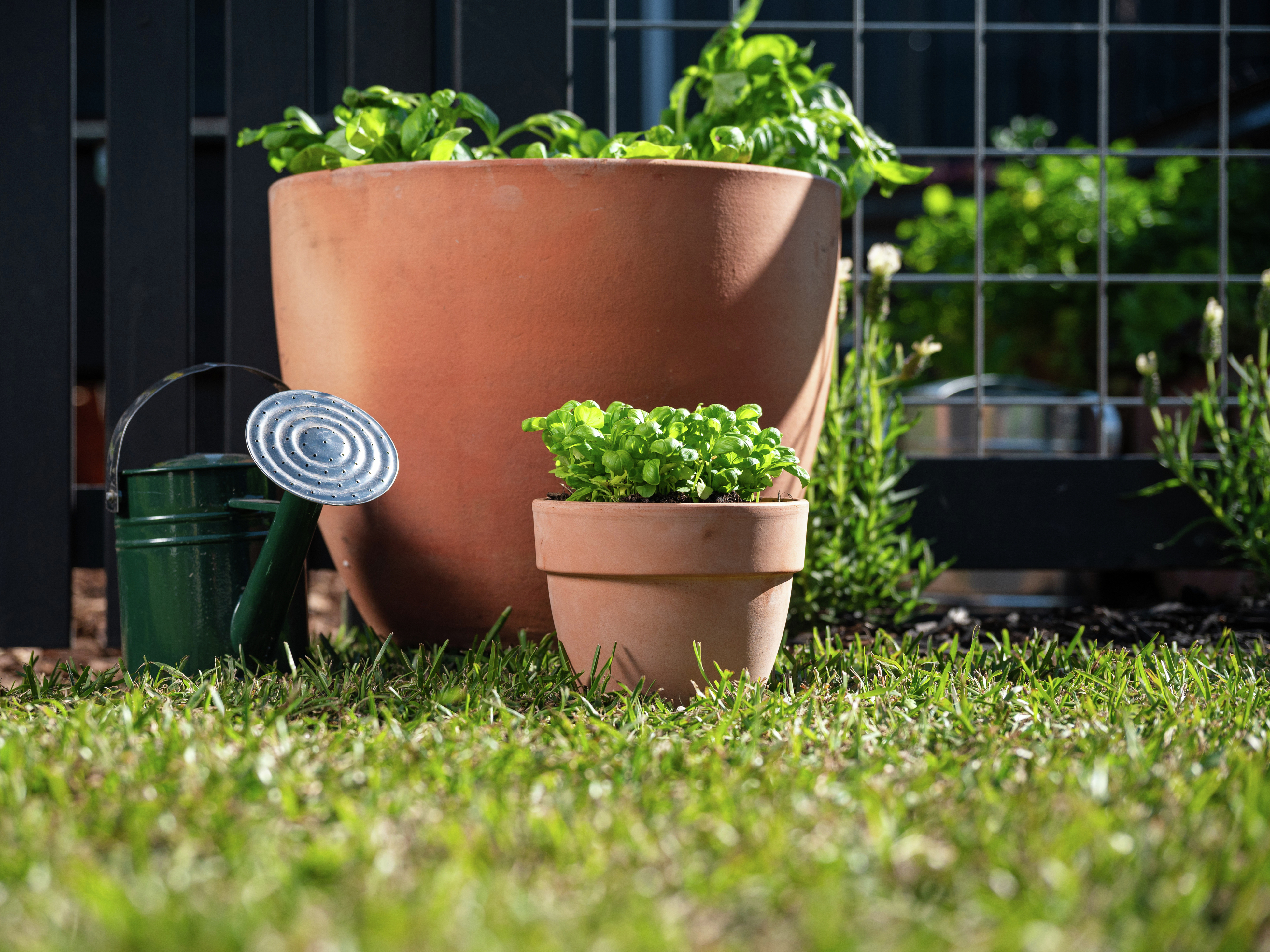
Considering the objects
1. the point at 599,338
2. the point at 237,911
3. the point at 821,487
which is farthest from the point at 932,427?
the point at 237,911

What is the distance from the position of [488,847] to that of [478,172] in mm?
1215

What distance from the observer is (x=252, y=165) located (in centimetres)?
233

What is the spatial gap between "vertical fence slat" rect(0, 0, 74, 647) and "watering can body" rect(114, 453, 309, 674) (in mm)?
676

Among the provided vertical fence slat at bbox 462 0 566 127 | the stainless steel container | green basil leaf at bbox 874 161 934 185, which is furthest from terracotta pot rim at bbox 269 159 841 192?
the stainless steel container

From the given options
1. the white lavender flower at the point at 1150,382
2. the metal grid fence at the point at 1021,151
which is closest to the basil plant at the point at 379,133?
the metal grid fence at the point at 1021,151

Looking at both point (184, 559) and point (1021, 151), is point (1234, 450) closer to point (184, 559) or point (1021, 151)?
point (1021, 151)

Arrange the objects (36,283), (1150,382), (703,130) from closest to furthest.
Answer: (703,130) < (36,283) < (1150,382)

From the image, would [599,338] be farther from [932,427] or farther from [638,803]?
[932,427]

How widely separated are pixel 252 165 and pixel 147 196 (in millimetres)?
235

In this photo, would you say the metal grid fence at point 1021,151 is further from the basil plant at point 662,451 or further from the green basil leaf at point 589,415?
the green basil leaf at point 589,415

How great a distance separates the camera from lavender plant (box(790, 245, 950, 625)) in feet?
7.14

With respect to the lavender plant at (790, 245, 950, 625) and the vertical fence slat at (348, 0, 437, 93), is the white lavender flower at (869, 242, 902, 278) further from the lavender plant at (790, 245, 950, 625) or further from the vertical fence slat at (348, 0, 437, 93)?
the vertical fence slat at (348, 0, 437, 93)

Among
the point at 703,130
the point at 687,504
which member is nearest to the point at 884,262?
the point at 703,130

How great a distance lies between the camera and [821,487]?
2.20m
